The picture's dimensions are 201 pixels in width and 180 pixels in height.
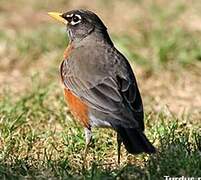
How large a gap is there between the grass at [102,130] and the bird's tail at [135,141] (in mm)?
162

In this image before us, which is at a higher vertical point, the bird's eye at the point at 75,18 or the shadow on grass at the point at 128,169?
the bird's eye at the point at 75,18

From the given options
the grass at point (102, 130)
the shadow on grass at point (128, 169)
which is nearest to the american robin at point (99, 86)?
the shadow on grass at point (128, 169)

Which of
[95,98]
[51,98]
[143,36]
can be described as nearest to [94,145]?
[95,98]

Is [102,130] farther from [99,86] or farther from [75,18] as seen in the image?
[75,18]

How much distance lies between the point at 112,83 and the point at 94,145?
0.75 m

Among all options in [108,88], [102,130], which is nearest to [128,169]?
[108,88]

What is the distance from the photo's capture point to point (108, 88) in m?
6.35

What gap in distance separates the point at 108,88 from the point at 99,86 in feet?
0.38

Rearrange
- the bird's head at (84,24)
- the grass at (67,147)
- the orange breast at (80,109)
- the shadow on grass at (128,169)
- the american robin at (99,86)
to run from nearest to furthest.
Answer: the shadow on grass at (128,169) → the grass at (67,147) → the american robin at (99,86) → the orange breast at (80,109) → the bird's head at (84,24)

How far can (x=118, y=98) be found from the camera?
623 cm

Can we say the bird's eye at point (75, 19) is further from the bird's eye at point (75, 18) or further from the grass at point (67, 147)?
the grass at point (67, 147)

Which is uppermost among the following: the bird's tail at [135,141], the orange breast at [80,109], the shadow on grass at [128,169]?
the orange breast at [80,109]

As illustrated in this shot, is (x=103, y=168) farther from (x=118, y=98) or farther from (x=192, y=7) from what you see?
(x=192, y=7)

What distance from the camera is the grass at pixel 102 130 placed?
20.0ft
